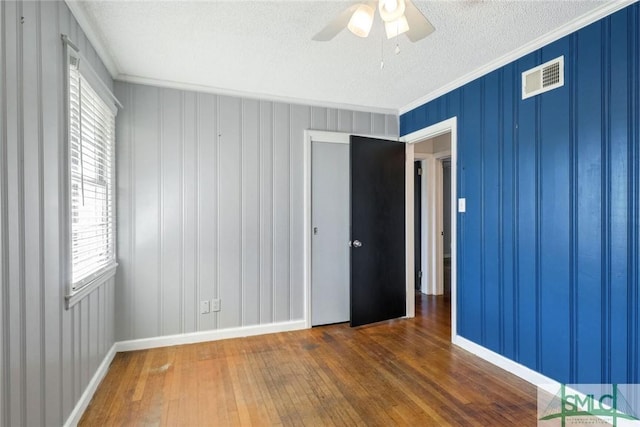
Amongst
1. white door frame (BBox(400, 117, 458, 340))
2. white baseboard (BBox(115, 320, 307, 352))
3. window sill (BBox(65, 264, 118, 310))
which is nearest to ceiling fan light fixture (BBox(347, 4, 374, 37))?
white door frame (BBox(400, 117, 458, 340))

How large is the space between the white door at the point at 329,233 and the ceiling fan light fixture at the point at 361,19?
202 cm

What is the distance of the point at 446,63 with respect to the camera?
2.67m

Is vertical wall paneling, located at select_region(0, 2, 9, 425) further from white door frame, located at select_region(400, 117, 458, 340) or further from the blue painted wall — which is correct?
white door frame, located at select_region(400, 117, 458, 340)

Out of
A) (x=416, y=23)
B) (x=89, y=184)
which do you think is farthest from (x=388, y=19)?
(x=89, y=184)

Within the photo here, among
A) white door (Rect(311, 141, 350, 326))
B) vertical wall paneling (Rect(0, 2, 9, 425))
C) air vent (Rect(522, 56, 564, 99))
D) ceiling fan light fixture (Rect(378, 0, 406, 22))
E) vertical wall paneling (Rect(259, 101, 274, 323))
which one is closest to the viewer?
vertical wall paneling (Rect(0, 2, 9, 425))

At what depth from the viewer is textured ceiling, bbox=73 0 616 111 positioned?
6.35ft

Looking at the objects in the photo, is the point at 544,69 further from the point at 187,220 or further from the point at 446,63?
the point at 187,220

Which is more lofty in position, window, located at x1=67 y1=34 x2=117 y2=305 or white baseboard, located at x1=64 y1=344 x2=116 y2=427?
window, located at x1=67 y1=34 x2=117 y2=305

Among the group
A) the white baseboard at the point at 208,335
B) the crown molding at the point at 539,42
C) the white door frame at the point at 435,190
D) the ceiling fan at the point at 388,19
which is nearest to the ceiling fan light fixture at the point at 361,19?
the ceiling fan at the point at 388,19

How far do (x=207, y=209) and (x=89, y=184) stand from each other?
1068 mm

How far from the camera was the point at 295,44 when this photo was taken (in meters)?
2.33

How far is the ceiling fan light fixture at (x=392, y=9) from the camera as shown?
150cm

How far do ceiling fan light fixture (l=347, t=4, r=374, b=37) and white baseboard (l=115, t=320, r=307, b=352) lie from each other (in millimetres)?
2855

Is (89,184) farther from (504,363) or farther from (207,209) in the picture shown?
(504,363)
